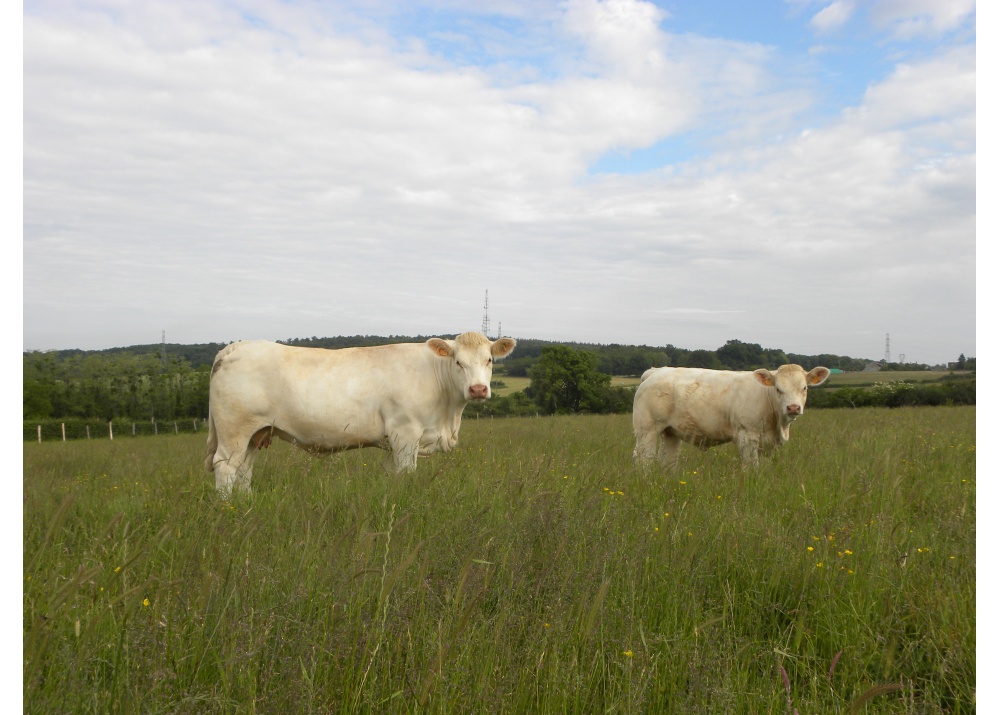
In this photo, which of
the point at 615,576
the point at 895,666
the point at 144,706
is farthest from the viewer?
the point at 615,576

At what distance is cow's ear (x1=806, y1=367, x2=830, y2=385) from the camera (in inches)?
325

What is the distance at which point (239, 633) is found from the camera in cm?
196

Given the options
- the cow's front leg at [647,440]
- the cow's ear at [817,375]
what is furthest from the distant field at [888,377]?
the cow's front leg at [647,440]

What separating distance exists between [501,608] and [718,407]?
7.05 m

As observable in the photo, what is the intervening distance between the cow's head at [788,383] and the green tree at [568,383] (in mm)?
47098

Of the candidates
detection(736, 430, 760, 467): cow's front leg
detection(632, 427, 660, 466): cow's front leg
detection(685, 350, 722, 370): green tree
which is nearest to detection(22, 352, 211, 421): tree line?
detection(685, 350, 722, 370): green tree

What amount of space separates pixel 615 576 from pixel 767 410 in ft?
21.2

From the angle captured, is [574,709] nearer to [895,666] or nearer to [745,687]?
[745,687]

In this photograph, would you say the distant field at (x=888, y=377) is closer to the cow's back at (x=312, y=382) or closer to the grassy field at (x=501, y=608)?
the cow's back at (x=312, y=382)

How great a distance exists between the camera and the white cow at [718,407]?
816cm

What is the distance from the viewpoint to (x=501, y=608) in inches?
105

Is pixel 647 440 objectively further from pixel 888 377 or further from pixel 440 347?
pixel 888 377

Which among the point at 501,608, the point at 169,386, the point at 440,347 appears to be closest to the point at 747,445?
the point at 440,347

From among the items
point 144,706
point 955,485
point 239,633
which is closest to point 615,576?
point 239,633
